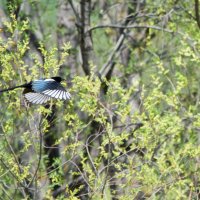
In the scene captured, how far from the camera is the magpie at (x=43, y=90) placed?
5.59 m

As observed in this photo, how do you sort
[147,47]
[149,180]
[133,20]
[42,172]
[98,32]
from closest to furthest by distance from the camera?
[149,180] < [42,172] < [133,20] < [147,47] < [98,32]

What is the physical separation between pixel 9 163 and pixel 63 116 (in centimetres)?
61

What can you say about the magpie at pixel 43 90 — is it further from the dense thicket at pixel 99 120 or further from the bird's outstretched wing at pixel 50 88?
the dense thicket at pixel 99 120

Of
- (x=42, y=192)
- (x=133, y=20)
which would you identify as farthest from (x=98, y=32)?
(x=42, y=192)

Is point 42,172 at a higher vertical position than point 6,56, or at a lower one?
lower

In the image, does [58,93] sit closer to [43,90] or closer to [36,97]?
[43,90]

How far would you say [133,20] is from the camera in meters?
9.98

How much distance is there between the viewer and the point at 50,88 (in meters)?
5.59

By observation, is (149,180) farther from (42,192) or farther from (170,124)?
(42,192)

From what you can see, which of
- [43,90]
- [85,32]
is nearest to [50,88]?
[43,90]

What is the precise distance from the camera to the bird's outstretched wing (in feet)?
18.1

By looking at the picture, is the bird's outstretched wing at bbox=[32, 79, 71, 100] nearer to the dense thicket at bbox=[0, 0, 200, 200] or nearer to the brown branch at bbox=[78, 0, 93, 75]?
the dense thicket at bbox=[0, 0, 200, 200]

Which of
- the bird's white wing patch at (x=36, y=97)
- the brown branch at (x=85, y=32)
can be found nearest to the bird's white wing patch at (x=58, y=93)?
the bird's white wing patch at (x=36, y=97)

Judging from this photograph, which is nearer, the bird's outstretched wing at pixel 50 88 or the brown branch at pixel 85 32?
the bird's outstretched wing at pixel 50 88
